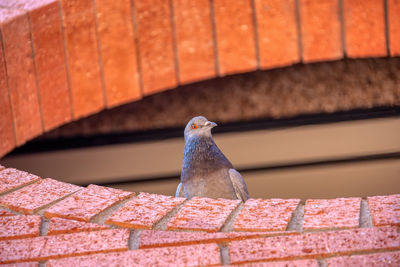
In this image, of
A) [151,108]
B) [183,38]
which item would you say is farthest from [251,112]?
[183,38]

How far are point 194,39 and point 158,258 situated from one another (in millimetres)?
940

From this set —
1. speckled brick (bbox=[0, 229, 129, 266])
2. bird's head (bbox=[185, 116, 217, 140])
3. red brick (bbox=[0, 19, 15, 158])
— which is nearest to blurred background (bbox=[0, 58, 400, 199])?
bird's head (bbox=[185, 116, 217, 140])

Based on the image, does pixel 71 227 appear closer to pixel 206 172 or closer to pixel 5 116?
pixel 5 116

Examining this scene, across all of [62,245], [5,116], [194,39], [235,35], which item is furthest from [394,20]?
[5,116]

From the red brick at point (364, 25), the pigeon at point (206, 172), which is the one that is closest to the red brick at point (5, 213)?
the pigeon at point (206, 172)

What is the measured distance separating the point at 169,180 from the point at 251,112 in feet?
1.85

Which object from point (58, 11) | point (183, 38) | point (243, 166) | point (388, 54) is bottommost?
point (243, 166)

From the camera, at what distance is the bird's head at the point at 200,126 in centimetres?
214

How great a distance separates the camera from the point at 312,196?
8.59 ft

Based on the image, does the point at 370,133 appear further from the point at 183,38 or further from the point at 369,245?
the point at 369,245

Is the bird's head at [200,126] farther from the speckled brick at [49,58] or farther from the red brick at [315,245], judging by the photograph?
the red brick at [315,245]

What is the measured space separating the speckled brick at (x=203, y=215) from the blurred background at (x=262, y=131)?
4.40 ft

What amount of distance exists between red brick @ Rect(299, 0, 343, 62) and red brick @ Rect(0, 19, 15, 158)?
1059 mm

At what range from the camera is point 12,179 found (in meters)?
1.34
